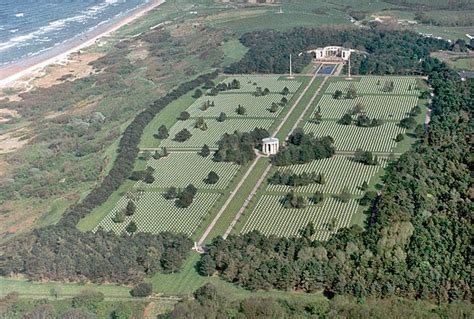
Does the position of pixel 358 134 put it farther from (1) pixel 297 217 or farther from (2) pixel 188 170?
(1) pixel 297 217

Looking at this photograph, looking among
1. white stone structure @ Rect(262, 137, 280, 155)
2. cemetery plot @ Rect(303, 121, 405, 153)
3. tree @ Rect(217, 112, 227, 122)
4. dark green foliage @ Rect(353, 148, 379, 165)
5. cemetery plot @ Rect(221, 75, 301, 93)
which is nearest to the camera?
dark green foliage @ Rect(353, 148, 379, 165)

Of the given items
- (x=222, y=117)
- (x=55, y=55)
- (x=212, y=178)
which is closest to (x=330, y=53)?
(x=222, y=117)

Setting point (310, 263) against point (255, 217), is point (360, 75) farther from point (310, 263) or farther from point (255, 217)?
point (310, 263)

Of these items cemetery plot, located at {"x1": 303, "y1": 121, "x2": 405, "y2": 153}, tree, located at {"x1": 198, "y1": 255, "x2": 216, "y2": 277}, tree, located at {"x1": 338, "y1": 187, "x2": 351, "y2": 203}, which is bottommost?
cemetery plot, located at {"x1": 303, "y1": 121, "x2": 405, "y2": 153}

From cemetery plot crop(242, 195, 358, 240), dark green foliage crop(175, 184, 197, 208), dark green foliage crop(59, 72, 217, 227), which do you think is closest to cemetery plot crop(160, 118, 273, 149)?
dark green foliage crop(59, 72, 217, 227)

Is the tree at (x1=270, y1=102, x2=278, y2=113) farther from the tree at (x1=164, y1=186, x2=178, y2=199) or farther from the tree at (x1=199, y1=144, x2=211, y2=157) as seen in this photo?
the tree at (x1=164, y1=186, x2=178, y2=199)

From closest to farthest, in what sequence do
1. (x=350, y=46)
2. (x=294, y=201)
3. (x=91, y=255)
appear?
1. (x=91, y=255)
2. (x=294, y=201)
3. (x=350, y=46)
